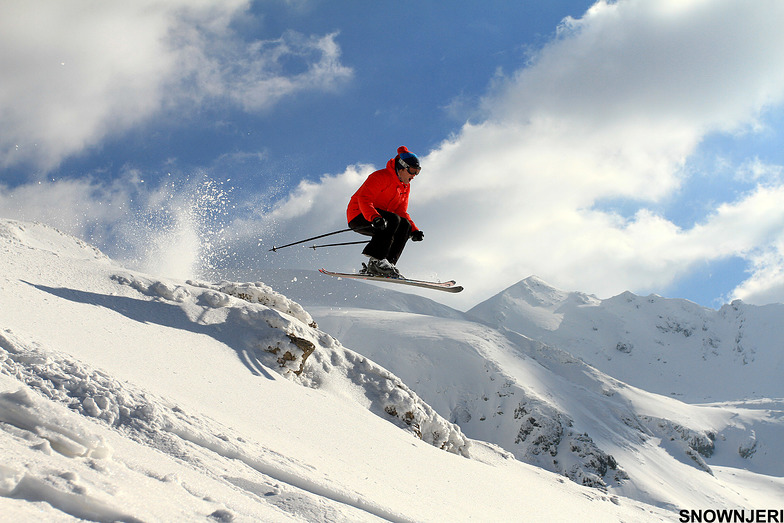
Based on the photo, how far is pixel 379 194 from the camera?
956 centimetres

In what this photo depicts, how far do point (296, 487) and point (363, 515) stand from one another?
25.5 inches

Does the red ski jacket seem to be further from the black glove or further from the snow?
the snow

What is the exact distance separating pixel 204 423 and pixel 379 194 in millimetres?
5743

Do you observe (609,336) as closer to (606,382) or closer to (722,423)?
(722,423)

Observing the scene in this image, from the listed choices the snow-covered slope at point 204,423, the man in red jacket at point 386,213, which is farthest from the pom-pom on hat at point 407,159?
the snow-covered slope at point 204,423

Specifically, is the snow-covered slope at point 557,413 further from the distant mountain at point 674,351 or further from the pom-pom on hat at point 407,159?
the distant mountain at point 674,351

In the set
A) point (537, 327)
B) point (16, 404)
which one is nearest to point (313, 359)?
point (16, 404)

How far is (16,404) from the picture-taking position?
3484mm

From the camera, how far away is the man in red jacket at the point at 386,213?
9.32 meters

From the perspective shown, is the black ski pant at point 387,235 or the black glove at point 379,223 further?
the black ski pant at point 387,235

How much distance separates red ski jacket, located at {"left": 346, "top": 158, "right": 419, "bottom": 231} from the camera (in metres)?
9.37

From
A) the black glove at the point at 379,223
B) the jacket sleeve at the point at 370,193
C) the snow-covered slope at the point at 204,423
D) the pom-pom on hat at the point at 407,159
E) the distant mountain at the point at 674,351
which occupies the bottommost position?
the snow-covered slope at the point at 204,423

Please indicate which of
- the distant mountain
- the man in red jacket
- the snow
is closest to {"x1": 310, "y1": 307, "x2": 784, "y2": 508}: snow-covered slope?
the snow

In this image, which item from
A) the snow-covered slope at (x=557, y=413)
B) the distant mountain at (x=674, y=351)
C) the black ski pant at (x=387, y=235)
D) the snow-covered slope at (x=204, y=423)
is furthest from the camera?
the distant mountain at (x=674, y=351)
